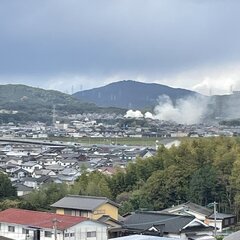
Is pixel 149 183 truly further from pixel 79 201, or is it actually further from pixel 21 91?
pixel 21 91

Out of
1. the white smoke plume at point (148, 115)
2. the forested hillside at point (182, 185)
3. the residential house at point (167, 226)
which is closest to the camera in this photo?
the residential house at point (167, 226)

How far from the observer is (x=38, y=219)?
1339cm

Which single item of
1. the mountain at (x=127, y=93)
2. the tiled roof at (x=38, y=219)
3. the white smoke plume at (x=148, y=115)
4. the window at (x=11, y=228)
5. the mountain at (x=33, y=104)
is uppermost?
the mountain at (x=127, y=93)

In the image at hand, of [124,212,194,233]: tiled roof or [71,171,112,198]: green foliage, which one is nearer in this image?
[124,212,194,233]: tiled roof

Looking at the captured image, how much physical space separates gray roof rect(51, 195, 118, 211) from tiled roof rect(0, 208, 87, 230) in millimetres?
1003

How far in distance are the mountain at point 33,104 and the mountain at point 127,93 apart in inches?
1436

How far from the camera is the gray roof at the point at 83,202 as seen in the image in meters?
14.4

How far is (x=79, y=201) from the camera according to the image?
49.0 feet

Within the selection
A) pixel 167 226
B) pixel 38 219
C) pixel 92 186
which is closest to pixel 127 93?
pixel 92 186

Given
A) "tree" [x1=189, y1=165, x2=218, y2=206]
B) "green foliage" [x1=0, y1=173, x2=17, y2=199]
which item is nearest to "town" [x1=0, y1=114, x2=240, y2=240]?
"tree" [x1=189, y1=165, x2=218, y2=206]

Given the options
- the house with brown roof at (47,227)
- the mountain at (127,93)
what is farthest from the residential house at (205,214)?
the mountain at (127,93)

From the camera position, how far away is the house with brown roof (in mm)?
12773

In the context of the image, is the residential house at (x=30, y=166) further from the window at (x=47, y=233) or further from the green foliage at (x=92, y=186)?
the window at (x=47, y=233)

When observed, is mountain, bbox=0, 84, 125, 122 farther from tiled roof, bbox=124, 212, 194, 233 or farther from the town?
tiled roof, bbox=124, 212, 194, 233
